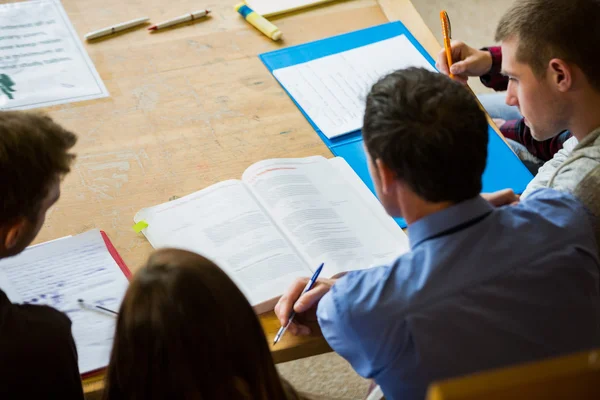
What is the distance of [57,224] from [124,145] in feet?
0.78

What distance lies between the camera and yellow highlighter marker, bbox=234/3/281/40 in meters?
1.73

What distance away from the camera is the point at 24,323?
98 centimetres

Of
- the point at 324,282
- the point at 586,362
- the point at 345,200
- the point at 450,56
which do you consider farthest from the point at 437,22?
the point at 586,362

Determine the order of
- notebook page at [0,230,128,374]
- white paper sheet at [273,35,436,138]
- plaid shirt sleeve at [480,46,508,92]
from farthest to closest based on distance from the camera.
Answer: plaid shirt sleeve at [480,46,508,92] → white paper sheet at [273,35,436,138] → notebook page at [0,230,128,374]

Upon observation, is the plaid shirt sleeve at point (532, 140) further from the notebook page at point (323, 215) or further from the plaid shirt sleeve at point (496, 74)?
the notebook page at point (323, 215)

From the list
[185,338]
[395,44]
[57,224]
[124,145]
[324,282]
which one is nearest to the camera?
[185,338]

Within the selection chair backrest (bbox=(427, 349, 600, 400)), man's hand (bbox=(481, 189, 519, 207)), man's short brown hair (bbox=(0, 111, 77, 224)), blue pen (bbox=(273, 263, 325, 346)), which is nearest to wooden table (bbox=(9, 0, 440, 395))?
blue pen (bbox=(273, 263, 325, 346))

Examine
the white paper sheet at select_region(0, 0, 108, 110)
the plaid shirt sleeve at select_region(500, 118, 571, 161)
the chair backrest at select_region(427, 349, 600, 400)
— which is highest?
the white paper sheet at select_region(0, 0, 108, 110)

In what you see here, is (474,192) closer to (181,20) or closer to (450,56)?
(450,56)

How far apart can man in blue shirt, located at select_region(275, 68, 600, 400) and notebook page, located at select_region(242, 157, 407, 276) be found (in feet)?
0.53

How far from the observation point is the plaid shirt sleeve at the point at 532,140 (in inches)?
67.1

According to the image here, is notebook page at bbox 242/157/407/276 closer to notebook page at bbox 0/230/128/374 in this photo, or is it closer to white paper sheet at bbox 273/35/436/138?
white paper sheet at bbox 273/35/436/138

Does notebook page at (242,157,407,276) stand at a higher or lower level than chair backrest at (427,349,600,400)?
lower

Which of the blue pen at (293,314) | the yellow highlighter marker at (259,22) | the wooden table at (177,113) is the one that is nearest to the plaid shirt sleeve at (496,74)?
the wooden table at (177,113)
